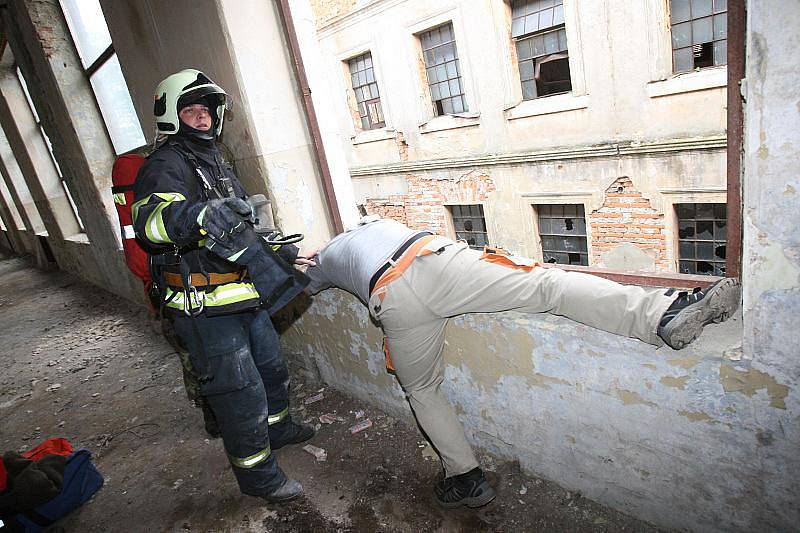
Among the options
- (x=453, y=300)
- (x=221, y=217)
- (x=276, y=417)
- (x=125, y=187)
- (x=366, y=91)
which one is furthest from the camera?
(x=366, y=91)

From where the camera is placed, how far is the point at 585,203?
25.6 feet

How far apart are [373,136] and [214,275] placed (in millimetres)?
8629

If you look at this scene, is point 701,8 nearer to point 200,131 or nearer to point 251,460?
point 200,131

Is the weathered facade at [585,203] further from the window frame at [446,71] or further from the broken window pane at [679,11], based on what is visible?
the window frame at [446,71]

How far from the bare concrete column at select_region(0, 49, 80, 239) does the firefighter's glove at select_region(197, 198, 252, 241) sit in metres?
7.89

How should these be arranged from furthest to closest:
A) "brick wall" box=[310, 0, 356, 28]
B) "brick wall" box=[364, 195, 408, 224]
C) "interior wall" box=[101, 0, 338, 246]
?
"brick wall" box=[364, 195, 408, 224]
"brick wall" box=[310, 0, 356, 28]
"interior wall" box=[101, 0, 338, 246]

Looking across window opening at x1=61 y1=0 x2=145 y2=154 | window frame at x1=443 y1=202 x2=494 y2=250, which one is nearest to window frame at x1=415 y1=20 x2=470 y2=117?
window frame at x1=443 y1=202 x2=494 y2=250

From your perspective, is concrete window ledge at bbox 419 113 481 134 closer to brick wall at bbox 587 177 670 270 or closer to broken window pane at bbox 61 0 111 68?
brick wall at bbox 587 177 670 270

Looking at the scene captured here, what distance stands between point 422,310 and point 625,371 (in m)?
0.81

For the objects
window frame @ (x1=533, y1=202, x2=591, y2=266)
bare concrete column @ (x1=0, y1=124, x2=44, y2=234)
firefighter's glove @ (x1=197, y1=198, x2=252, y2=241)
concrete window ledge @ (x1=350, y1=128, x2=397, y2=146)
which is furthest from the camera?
concrete window ledge @ (x1=350, y1=128, x2=397, y2=146)

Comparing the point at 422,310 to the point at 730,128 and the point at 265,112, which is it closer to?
the point at 730,128

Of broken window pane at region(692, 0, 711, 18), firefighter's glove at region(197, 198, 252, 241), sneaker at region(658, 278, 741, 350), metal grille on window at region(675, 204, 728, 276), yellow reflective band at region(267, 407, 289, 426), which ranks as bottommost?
metal grille on window at region(675, 204, 728, 276)

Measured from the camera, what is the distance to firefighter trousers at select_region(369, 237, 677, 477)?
5.30ft

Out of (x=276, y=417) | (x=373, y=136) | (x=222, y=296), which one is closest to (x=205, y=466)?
(x=276, y=417)
